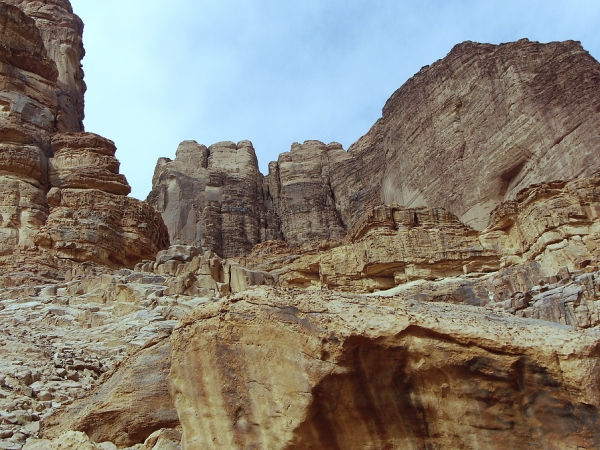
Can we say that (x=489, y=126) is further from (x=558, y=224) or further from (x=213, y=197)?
(x=213, y=197)

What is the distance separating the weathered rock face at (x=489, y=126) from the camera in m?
36.0

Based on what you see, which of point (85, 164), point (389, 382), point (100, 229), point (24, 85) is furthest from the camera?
point (24, 85)

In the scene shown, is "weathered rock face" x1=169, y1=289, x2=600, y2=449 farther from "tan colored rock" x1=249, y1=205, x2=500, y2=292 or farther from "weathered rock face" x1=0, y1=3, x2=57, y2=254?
"weathered rock face" x1=0, y1=3, x2=57, y2=254

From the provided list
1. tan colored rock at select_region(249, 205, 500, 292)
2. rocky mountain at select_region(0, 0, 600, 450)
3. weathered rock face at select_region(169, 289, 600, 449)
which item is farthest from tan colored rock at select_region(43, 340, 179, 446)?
tan colored rock at select_region(249, 205, 500, 292)

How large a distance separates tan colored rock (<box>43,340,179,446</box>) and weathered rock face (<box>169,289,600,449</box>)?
235 cm

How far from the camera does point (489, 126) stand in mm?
41625

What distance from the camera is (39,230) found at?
93.1 feet

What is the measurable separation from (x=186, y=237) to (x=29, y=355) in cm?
4540

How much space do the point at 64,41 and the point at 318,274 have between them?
101ft

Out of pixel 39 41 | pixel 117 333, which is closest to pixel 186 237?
pixel 39 41

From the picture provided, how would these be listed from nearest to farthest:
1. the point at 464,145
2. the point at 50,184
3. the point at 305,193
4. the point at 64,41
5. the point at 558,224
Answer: the point at 558,224 < the point at 50,184 < the point at 464,145 < the point at 64,41 < the point at 305,193

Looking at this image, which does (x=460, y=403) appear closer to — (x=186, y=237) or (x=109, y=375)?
(x=109, y=375)

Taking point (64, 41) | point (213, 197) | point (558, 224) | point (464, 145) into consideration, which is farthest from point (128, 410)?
point (213, 197)

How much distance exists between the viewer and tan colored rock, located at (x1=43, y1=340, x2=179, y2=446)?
25.6ft
